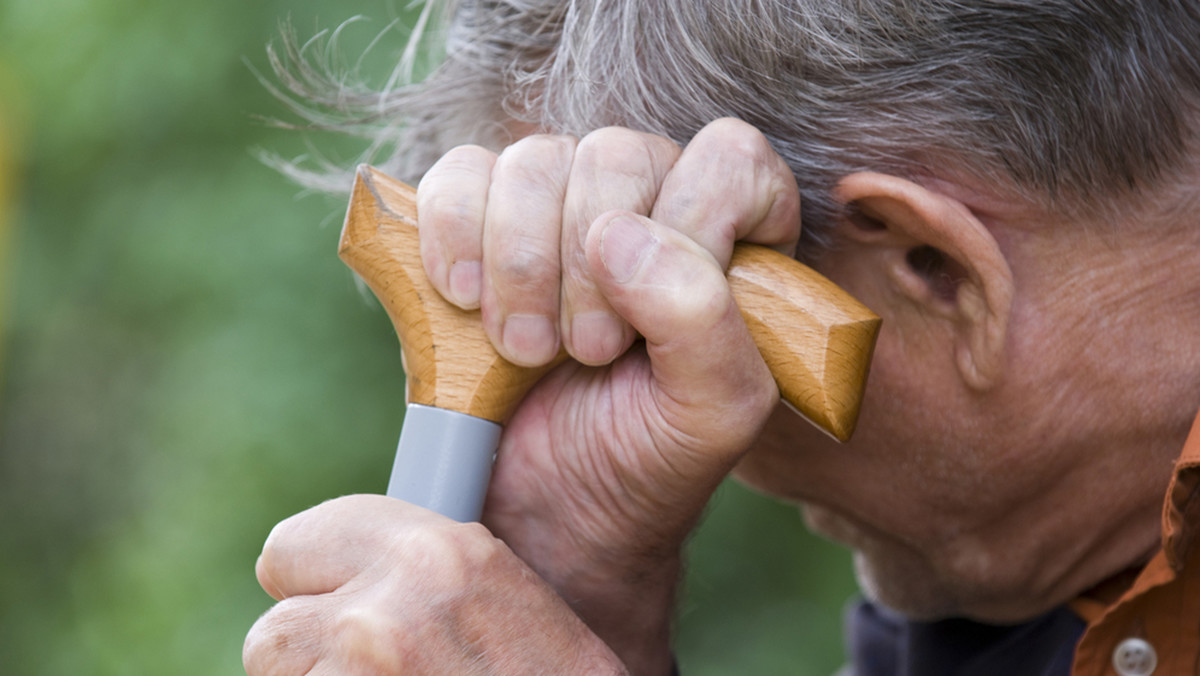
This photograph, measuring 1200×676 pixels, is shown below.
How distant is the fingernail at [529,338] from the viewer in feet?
2.68

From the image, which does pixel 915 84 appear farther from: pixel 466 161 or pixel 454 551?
pixel 454 551

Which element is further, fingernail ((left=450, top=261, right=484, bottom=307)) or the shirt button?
the shirt button

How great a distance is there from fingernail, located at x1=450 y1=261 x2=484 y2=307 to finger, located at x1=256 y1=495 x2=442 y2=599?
18 cm

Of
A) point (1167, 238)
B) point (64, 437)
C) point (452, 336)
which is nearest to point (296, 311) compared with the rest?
point (64, 437)

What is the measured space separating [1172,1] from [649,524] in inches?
25.5

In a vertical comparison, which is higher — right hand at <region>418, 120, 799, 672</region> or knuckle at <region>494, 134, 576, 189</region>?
knuckle at <region>494, 134, 576, 189</region>

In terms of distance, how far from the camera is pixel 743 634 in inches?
105

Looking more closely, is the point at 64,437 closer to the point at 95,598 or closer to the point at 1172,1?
the point at 95,598

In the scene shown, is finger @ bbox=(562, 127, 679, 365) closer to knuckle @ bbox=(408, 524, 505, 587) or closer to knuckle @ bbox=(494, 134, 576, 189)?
knuckle @ bbox=(494, 134, 576, 189)

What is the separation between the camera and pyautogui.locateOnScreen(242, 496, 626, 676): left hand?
0.74 metres

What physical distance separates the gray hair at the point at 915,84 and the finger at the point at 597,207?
13 centimetres

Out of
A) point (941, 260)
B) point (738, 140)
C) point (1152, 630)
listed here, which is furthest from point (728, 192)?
point (1152, 630)

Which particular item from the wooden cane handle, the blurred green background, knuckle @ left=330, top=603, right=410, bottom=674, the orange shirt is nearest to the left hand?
knuckle @ left=330, top=603, right=410, bottom=674

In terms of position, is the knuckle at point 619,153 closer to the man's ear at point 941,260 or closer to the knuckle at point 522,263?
the knuckle at point 522,263
